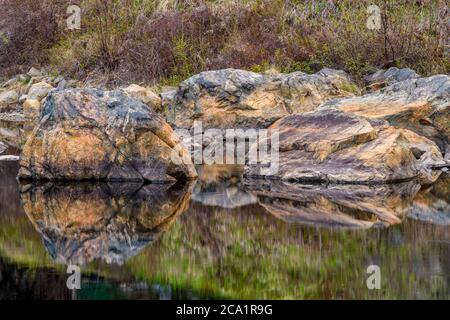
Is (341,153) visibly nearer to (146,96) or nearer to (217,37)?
(146,96)

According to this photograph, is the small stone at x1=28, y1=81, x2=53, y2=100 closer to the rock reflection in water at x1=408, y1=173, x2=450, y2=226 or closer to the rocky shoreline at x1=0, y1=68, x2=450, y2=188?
the rocky shoreline at x1=0, y1=68, x2=450, y2=188

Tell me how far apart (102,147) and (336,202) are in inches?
140

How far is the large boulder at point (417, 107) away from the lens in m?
13.0

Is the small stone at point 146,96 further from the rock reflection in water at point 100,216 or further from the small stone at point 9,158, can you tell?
the rock reflection in water at point 100,216

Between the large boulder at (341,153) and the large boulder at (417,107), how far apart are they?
47.7 inches

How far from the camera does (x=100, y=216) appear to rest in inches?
328

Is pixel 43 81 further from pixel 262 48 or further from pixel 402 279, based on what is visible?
pixel 402 279

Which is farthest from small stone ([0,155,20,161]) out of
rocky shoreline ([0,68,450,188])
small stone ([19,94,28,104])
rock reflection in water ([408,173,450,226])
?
small stone ([19,94,28,104])

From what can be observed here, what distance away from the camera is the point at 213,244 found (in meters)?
6.90

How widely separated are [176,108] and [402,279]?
11.0m

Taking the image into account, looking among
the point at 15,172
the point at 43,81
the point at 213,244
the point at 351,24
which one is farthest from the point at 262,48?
the point at 213,244

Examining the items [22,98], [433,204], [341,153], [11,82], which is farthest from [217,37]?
[433,204]
